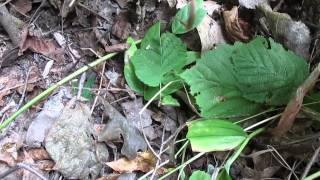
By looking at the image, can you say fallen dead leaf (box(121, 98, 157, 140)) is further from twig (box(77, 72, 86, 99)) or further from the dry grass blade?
the dry grass blade

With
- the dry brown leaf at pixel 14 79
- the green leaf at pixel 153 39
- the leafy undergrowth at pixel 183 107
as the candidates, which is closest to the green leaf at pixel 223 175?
the leafy undergrowth at pixel 183 107

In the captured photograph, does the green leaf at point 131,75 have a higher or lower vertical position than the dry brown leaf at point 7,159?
higher

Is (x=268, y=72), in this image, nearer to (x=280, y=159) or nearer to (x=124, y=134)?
(x=280, y=159)

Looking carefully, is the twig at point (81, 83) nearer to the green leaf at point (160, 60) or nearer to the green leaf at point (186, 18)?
the green leaf at point (160, 60)

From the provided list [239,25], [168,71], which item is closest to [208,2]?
[239,25]

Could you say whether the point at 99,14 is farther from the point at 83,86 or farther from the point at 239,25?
the point at 239,25

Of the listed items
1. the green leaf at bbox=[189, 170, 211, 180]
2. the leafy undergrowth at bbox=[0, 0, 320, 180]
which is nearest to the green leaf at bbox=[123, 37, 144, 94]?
the leafy undergrowth at bbox=[0, 0, 320, 180]
